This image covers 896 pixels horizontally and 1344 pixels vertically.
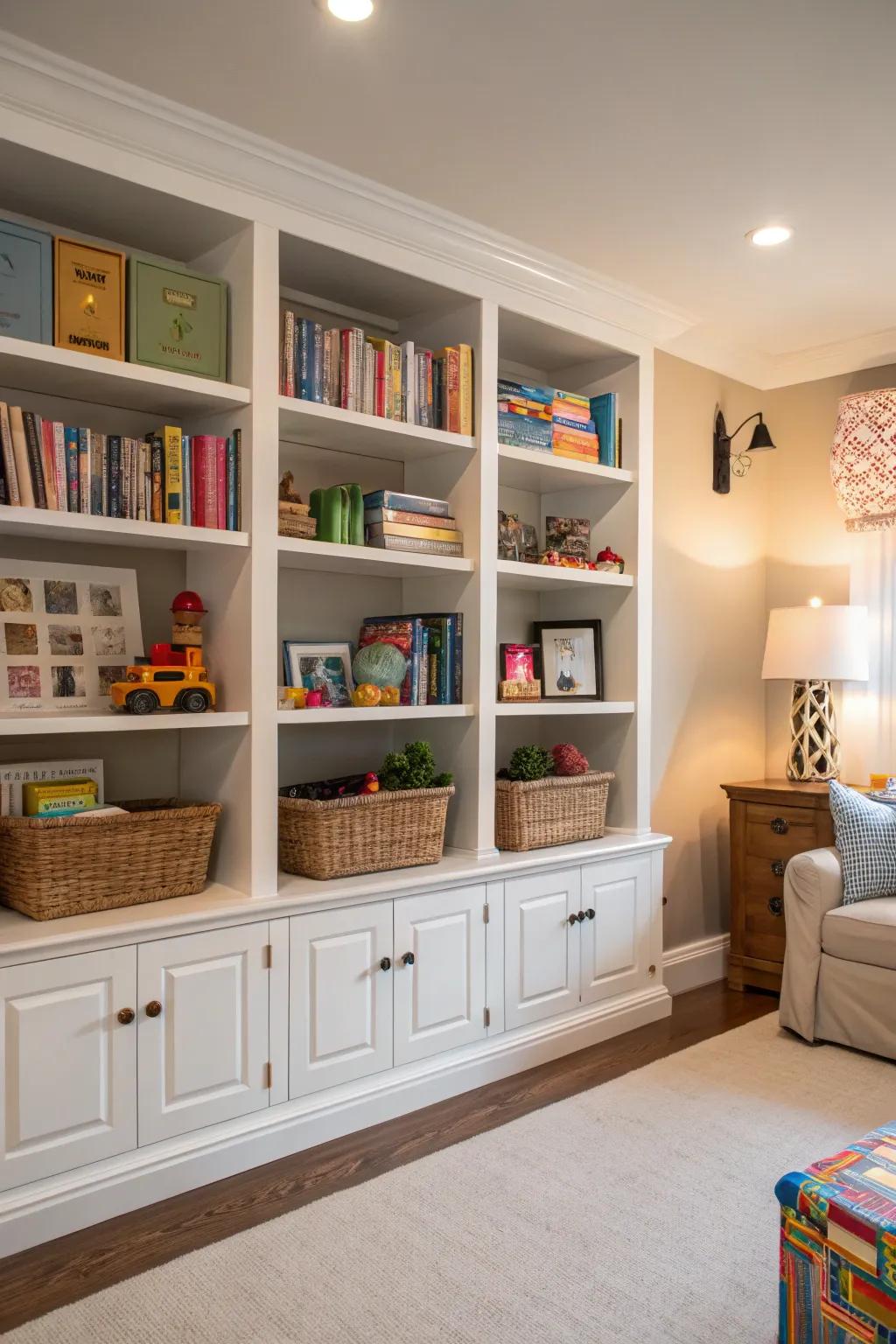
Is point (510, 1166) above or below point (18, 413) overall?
below

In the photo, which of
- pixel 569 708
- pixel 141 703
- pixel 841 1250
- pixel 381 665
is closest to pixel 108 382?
pixel 141 703

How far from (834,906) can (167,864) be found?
2.22m

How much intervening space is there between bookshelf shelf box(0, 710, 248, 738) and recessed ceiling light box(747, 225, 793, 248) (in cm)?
212

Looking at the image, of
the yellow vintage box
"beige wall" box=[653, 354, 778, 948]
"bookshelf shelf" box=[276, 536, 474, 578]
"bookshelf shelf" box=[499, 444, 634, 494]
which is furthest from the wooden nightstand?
the yellow vintage box

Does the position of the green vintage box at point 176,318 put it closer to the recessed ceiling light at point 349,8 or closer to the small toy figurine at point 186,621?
the small toy figurine at point 186,621

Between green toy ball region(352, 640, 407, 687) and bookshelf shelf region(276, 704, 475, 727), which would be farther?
green toy ball region(352, 640, 407, 687)

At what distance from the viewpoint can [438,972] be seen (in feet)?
9.61

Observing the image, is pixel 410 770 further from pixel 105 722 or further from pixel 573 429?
pixel 573 429

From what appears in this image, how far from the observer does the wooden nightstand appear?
3.84 m

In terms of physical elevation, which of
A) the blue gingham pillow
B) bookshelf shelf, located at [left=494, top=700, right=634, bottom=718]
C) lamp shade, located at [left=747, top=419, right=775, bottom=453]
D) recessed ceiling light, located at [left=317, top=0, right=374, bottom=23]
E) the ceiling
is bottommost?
the blue gingham pillow

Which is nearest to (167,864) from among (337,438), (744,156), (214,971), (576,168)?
(214,971)

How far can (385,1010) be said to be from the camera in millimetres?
2797

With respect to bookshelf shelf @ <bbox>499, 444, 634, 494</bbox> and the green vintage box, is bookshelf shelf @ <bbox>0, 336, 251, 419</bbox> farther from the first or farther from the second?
bookshelf shelf @ <bbox>499, 444, 634, 494</bbox>

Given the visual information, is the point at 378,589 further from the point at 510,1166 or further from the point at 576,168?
the point at 510,1166
